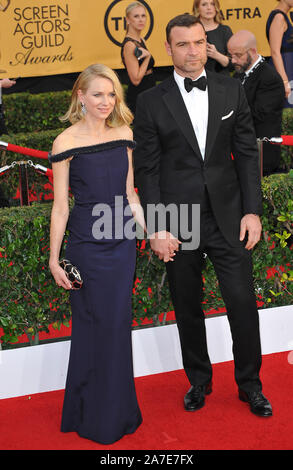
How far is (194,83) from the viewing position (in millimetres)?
4078

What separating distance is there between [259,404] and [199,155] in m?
1.50

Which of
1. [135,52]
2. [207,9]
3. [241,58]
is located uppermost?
[207,9]

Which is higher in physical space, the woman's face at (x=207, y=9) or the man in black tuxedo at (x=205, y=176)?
the woman's face at (x=207, y=9)

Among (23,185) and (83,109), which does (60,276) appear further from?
(23,185)

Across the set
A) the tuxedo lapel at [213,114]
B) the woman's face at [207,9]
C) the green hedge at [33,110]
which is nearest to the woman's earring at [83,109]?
the tuxedo lapel at [213,114]

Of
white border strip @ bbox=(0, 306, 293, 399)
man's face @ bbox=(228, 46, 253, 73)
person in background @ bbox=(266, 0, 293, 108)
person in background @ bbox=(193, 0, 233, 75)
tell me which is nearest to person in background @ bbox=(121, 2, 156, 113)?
person in background @ bbox=(193, 0, 233, 75)

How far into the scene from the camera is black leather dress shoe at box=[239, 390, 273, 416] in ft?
13.9

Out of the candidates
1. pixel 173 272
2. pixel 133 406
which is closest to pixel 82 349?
pixel 133 406

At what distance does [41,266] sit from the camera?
185 inches

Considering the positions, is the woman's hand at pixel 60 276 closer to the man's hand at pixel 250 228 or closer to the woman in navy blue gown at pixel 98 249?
the woman in navy blue gown at pixel 98 249

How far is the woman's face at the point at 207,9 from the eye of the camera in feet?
27.1

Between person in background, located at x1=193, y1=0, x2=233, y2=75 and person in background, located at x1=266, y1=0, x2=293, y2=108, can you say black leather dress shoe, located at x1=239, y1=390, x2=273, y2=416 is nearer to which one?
person in background, located at x1=266, y1=0, x2=293, y2=108

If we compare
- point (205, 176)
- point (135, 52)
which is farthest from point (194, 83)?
point (135, 52)

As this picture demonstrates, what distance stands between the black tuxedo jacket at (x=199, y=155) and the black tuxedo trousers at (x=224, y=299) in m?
0.10
